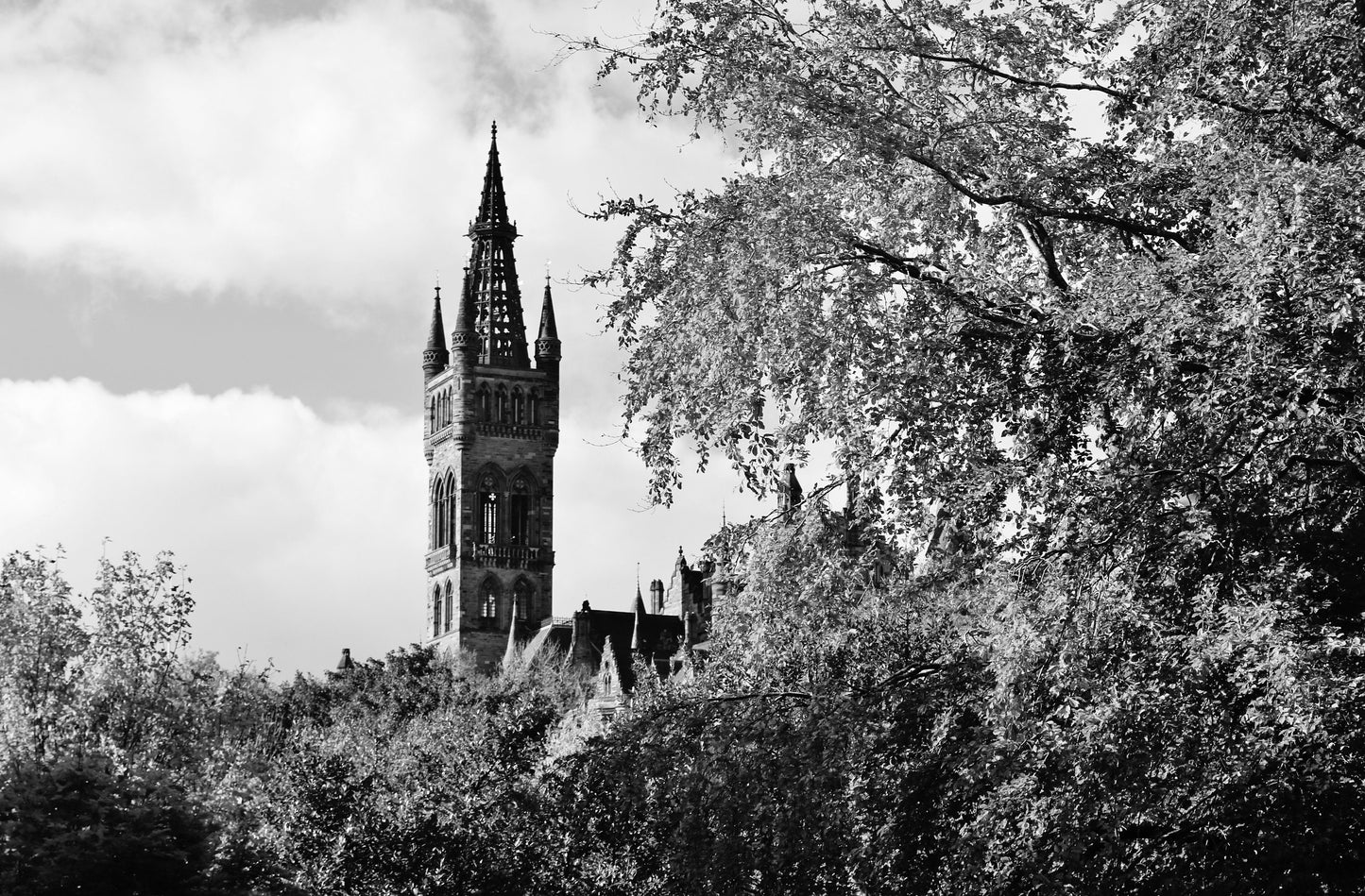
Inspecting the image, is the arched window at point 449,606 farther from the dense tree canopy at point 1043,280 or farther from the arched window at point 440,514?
the dense tree canopy at point 1043,280

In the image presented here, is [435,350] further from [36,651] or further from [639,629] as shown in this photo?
[36,651]

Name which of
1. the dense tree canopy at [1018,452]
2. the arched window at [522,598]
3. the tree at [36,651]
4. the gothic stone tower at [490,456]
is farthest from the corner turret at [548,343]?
the dense tree canopy at [1018,452]

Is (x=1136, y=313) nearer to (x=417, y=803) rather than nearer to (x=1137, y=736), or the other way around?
(x=1137, y=736)

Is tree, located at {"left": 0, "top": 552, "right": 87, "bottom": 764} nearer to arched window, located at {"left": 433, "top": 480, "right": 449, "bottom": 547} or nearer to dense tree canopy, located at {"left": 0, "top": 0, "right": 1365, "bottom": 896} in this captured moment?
→ dense tree canopy, located at {"left": 0, "top": 0, "right": 1365, "bottom": 896}

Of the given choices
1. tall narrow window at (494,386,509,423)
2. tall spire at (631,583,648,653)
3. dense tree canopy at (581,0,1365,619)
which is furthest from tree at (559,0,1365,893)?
tall narrow window at (494,386,509,423)

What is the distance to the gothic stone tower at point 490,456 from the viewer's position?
438 ft

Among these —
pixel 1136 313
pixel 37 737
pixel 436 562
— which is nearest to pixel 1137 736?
pixel 1136 313

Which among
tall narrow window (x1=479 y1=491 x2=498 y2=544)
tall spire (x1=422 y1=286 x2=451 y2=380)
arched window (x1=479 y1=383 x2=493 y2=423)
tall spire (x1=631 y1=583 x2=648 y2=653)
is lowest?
tall spire (x1=631 y1=583 x2=648 y2=653)

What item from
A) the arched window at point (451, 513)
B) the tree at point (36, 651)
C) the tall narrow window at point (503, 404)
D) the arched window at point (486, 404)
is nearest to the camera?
the tree at point (36, 651)

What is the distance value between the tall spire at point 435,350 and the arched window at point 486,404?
22.6ft

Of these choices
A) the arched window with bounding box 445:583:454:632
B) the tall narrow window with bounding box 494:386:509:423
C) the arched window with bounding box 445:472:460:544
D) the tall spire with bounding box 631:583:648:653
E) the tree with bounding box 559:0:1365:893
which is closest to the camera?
the tree with bounding box 559:0:1365:893

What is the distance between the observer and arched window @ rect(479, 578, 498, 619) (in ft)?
436

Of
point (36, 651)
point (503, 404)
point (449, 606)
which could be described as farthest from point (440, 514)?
point (36, 651)

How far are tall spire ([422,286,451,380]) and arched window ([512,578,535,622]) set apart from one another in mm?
19070
